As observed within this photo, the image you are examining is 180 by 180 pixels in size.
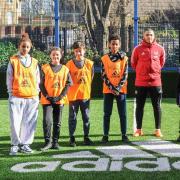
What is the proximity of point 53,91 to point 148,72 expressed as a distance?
2.00 meters

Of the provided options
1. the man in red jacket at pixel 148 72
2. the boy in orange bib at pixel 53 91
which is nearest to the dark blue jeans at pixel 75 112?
the boy in orange bib at pixel 53 91

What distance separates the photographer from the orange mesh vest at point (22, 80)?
737cm

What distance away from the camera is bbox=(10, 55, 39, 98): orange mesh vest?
24.2 ft

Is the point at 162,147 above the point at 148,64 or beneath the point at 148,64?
beneath

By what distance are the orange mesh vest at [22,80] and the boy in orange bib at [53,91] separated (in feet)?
0.92

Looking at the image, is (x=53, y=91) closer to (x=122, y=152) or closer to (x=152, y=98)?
(x=122, y=152)

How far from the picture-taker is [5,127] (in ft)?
32.8

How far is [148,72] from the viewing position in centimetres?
895

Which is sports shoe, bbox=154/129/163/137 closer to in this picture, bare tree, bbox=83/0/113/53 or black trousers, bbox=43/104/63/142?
black trousers, bbox=43/104/63/142

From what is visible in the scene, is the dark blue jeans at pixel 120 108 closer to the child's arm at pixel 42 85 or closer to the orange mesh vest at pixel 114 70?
the orange mesh vest at pixel 114 70

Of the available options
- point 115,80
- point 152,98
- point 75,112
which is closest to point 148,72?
point 152,98

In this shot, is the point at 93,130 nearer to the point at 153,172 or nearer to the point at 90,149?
the point at 90,149

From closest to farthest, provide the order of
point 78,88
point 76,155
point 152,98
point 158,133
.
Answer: point 76,155, point 78,88, point 158,133, point 152,98

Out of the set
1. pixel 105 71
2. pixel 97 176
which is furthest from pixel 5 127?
pixel 97 176
